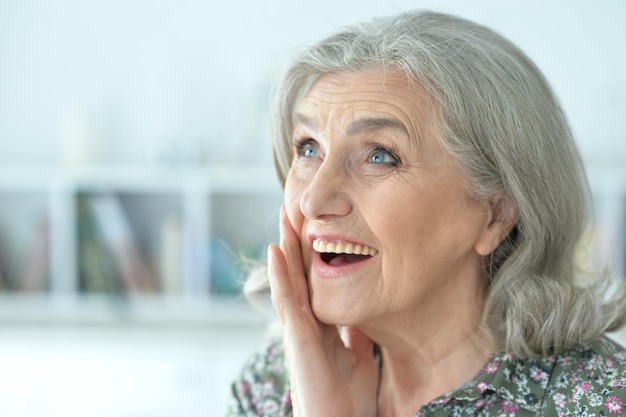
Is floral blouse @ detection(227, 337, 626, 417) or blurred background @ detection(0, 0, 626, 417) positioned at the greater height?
blurred background @ detection(0, 0, 626, 417)

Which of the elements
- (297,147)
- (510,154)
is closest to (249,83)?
(297,147)

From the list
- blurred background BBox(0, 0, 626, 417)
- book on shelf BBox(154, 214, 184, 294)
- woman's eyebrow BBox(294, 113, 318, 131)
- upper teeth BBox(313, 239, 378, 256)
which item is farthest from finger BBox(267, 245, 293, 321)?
book on shelf BBox(154, 214, 184, 294)

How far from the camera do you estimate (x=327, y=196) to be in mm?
1433

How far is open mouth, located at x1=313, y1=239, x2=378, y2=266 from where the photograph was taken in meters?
1.45

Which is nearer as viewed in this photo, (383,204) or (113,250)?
(383,204)

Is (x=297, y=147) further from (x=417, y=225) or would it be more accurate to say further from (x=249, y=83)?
(x=249, y=83)

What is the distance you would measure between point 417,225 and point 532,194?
21 centimetres

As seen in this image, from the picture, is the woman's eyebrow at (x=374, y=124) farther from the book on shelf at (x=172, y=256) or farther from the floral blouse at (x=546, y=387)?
the book on shelf at (x=172, y=256)

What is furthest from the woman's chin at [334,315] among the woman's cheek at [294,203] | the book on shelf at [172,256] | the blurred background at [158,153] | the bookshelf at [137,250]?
the book on shelf at [172,256]

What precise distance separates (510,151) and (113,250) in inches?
99.5

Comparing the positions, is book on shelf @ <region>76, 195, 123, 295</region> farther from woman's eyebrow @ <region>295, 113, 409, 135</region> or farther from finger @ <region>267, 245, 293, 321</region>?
woman's eyebrow @ <region>295, 113, 409, 135</region>

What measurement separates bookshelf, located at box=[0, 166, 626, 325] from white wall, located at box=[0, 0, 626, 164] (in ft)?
0.54

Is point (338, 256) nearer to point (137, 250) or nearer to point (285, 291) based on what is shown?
point (285, 291)

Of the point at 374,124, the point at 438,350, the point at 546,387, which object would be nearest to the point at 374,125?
the point at 374,124
